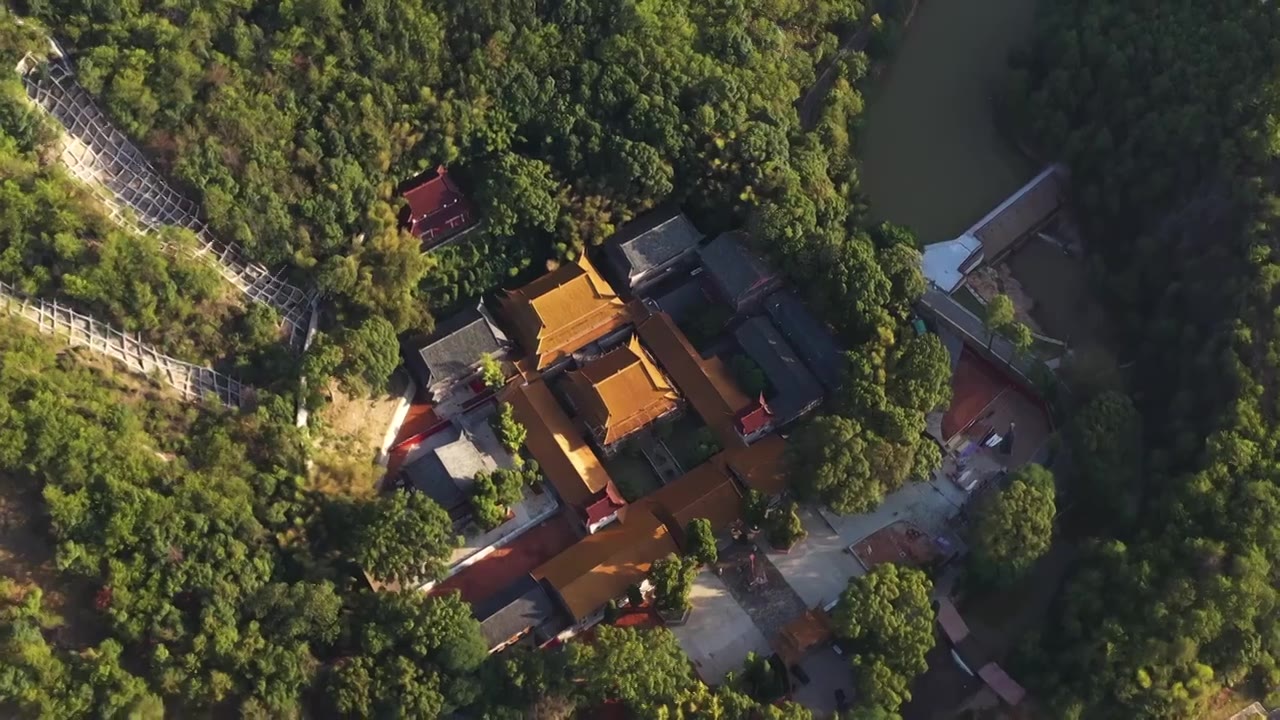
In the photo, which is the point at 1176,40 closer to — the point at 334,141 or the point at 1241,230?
the point at 1241,230

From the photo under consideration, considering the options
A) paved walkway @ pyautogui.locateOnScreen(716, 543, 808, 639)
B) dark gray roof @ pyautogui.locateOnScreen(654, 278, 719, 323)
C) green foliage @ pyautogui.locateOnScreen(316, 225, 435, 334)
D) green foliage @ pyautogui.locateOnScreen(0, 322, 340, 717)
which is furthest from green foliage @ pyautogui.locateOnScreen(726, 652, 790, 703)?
green foliage @ pyautogui.locateOnScreen(316, 225, 435, 334)

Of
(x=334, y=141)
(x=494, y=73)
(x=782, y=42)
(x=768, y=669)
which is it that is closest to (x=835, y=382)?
(x=768, y=669)

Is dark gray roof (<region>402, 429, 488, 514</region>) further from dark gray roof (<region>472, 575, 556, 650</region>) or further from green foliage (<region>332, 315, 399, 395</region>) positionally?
dark gray roof (<region>472, 575, 556, 650</region>)

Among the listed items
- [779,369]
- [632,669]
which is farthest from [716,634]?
[779,369]

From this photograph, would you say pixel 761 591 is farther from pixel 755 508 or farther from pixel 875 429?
pixel 875 429

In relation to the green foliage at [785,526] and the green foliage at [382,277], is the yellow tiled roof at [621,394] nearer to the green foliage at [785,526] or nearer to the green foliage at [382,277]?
the green foliage at [785,526]
